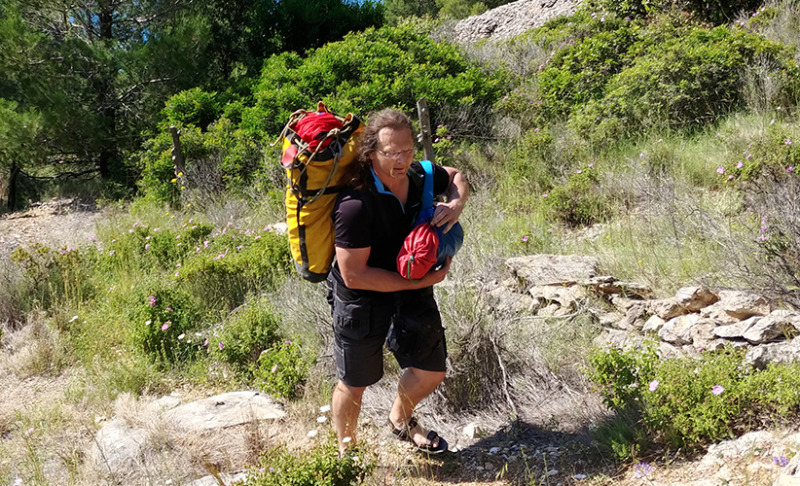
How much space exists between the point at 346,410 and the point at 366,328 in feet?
1.43

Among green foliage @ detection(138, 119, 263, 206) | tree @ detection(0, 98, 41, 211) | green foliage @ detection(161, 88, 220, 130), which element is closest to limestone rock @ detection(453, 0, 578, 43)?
green foliage @ detection(161, 88, 220, 130)

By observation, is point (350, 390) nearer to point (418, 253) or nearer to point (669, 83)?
point (418, 253)

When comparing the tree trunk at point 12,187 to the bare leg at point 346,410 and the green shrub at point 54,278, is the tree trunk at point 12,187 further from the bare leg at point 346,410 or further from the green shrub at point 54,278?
the bare leg at point 346,410

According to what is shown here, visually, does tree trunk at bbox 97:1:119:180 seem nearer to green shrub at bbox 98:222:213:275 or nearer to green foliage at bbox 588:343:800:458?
green shrub at bbox 98:222:213:275

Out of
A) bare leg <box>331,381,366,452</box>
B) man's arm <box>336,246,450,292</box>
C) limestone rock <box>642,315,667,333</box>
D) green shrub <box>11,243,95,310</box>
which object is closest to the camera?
man's arm <box>336,246,450,292</box>

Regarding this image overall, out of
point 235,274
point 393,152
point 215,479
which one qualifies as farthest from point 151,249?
point 393,152

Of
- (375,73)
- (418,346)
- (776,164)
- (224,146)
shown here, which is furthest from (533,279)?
(224,146)

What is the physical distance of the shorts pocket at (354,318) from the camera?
2.70m

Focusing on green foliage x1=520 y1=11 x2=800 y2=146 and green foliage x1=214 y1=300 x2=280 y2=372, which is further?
green foliage x1=520 y1=11 x2=800 y2=146

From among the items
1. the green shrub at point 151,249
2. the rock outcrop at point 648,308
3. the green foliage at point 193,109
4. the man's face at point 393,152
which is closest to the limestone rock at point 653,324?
the rock outcrop at point 648,308

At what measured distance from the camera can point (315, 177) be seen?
252cm

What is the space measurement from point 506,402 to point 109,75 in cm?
990

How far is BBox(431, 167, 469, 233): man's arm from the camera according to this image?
2.60 meters

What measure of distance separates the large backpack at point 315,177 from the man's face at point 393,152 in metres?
0.12
